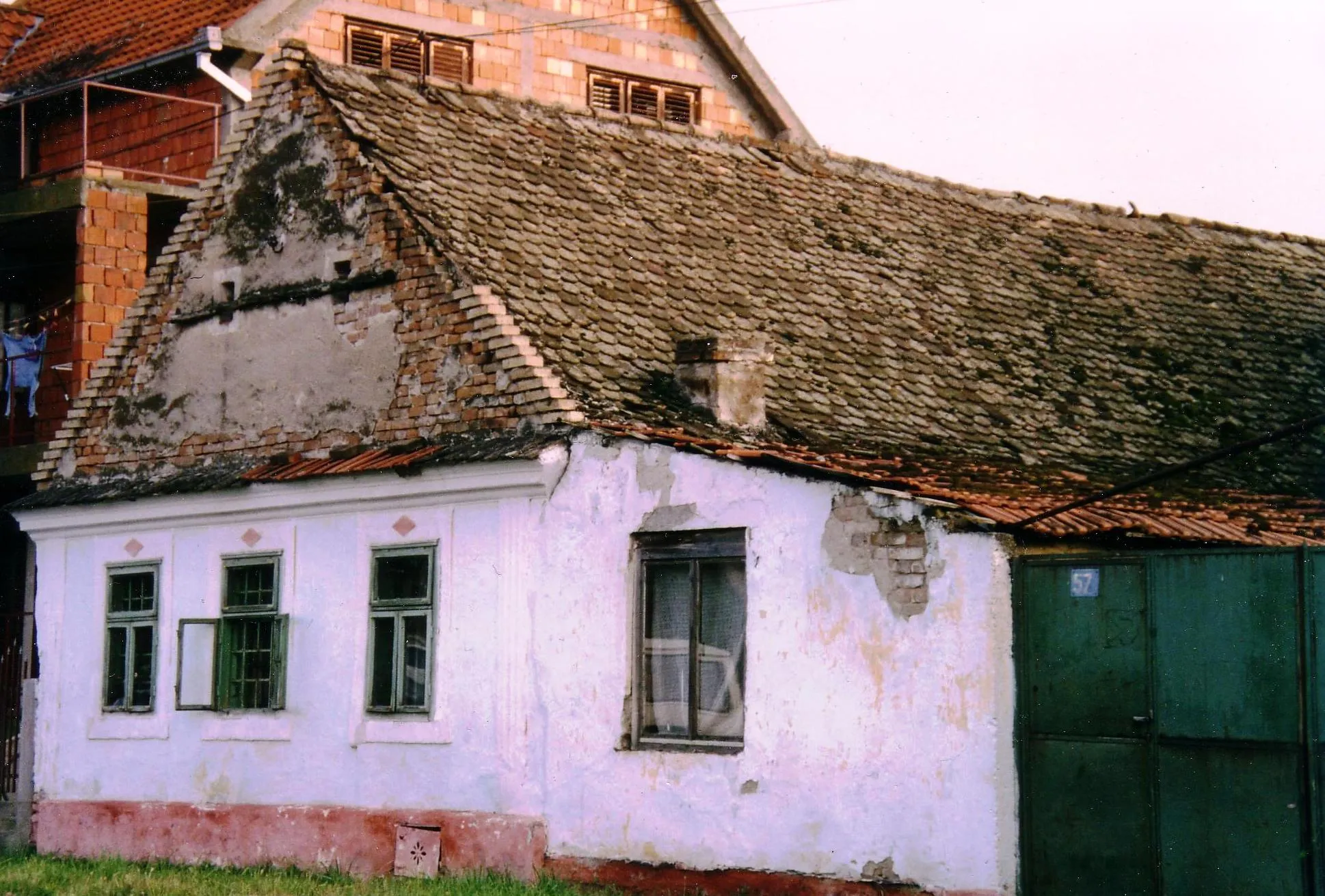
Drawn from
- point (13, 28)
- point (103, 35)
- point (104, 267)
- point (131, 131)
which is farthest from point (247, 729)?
point (13, 28)

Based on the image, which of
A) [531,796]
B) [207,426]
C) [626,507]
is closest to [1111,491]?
[626,507]

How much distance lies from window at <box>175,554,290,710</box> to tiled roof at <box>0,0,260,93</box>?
854cm

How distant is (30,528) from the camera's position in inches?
750

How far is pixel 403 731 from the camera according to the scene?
51.2 feet

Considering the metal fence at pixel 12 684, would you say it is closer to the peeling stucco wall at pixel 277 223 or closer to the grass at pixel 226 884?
the grass at pixel 226 884

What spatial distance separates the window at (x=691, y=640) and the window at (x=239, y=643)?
11.9 feet

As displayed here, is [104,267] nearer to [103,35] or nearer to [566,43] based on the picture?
[103,35]

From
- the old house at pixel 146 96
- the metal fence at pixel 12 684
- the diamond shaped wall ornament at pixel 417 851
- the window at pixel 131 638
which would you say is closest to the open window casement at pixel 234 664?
the window at pixel 131 638

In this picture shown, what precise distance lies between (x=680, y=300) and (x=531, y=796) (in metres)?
4.57

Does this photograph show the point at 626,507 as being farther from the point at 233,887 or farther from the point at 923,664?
the point at 233,887

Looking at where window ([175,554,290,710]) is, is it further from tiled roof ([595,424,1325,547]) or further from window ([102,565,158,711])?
tiled roof ([595,424,1325,547])

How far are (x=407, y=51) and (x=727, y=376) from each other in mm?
11657

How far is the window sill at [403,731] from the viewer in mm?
15359

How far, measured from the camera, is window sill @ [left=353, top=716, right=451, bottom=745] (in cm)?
1536
